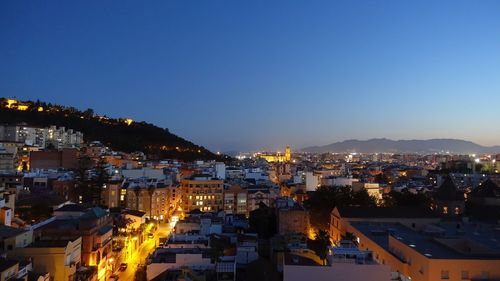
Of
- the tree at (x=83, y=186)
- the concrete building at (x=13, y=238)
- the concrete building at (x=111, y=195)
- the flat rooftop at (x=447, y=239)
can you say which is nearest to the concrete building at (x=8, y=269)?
the concrete building at (x=13, y=238)

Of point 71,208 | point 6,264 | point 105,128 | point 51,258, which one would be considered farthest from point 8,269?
point 105,128

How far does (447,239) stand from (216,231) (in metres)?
10.8

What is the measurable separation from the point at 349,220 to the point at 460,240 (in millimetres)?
7922

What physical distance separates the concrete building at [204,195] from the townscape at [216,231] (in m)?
0.08

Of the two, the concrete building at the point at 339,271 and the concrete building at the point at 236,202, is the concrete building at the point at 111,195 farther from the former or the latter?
the concrete building at the point at 339,271

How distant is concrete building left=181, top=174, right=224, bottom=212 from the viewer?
38094mm

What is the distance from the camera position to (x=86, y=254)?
18.6m

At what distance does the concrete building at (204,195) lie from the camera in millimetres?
38094

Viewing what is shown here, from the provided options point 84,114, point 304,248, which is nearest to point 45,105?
point 84,114

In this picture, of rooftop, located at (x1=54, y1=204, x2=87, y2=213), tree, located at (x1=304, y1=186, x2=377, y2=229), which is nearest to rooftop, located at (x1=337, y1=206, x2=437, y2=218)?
tree, located at (x1=304, y1=186, x2=377, y2=229)

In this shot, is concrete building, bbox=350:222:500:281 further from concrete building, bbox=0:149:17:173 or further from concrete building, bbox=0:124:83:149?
concrete building, bbox=0:124:83:149

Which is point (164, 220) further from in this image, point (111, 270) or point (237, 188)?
point (111, 270)

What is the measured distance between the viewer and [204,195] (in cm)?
3819

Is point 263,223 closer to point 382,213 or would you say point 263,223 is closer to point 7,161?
point 382,213
